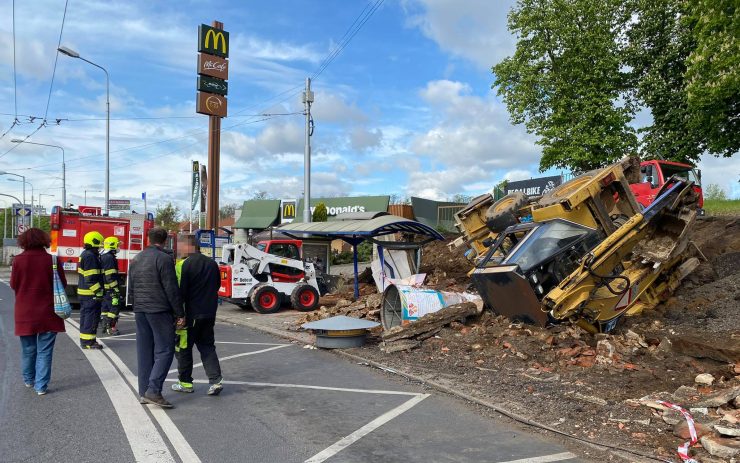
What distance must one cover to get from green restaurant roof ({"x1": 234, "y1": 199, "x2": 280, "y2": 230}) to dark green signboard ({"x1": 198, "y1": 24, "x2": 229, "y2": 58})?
47.2 ft

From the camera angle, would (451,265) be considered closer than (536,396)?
No

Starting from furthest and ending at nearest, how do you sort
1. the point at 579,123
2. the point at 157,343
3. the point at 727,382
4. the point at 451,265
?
the point at 579,123
the point at 451,265
the point at 727,382
the point at 157,343

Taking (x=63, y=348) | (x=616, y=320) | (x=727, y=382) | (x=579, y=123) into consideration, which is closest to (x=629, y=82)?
(x=579, y=123)

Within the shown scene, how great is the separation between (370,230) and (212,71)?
1524cm

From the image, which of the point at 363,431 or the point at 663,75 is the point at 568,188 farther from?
the point at 663,75

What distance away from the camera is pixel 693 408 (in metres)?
5.54

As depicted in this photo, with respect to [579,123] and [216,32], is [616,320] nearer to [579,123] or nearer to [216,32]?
[579,123]

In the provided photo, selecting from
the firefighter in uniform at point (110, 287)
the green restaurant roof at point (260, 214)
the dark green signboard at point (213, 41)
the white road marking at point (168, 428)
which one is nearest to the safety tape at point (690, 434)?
the white road marking at point (168, 428)

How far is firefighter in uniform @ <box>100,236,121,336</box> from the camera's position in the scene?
1068 cm

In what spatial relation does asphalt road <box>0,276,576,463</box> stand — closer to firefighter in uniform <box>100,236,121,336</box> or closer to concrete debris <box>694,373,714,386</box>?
concrete debris <box>694,373,714,386</box>

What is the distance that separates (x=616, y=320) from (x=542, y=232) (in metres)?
1.90

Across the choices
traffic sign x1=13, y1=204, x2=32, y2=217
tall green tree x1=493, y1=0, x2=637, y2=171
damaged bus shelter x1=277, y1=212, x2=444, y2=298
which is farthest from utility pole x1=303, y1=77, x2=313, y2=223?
traffic sign x1=13, y1=204, x2=32, y2=217

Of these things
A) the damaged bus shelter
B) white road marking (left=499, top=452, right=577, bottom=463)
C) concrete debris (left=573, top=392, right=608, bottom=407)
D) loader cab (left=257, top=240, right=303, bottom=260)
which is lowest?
white road marking (left=499, top=452, right=577, bottom=463)

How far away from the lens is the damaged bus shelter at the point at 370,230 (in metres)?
15.5
